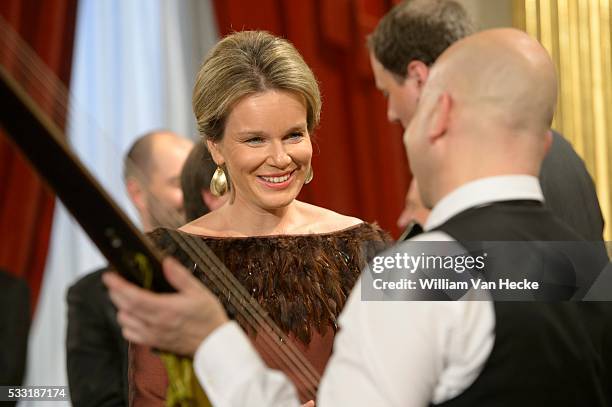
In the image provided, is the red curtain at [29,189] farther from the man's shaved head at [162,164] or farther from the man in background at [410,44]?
the man in background at [410,44]

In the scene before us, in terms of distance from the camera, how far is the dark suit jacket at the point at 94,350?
1969 millimetres

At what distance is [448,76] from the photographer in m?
1.13

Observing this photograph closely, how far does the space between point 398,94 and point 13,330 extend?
92 centimetres

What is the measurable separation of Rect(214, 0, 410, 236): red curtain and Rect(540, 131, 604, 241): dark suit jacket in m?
1.40

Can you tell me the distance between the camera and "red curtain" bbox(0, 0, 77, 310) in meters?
3.33

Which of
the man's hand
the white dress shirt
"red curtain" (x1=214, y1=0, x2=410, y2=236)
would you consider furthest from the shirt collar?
"red curtain" (x1=214, y1=0, x2=410, y2=236)

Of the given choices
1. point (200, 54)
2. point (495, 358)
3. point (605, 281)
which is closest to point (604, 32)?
point (200, 54)

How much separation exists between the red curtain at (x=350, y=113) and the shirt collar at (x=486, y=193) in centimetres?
204

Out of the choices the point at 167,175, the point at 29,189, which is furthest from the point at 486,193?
the point at 29,189

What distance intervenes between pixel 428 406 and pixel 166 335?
0.92ft

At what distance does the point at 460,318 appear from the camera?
1.02 meters

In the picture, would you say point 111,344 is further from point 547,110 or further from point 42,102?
point 547,110

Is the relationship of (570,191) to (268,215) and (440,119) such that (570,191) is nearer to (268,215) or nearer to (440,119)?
(268,215)

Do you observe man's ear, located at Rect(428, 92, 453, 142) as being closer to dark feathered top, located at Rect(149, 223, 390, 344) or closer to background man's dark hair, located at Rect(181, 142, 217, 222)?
dark feathered top, located at Rect(149, 223, 390, 344)
